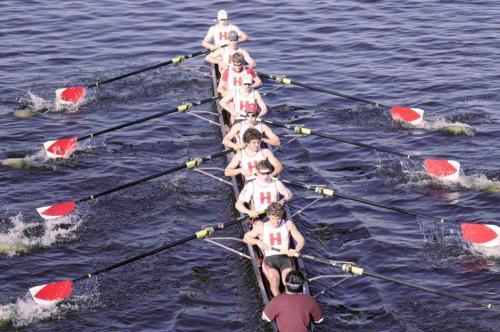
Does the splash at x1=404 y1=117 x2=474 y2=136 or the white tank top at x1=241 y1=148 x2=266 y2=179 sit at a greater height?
the white tank top at x1=241 y1=148 x2=266 y2=179

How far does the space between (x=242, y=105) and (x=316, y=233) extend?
12.4 ft

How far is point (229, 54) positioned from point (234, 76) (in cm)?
206

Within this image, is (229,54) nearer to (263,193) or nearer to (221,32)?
(221,32)

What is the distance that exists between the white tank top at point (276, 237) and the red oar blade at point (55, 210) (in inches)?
199

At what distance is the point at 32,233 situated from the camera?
18.5 meters

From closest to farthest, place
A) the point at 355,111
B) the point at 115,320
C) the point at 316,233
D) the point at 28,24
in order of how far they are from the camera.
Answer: the point at 115,320
the point at 316,233
the point at 355,111
the point at 28,24

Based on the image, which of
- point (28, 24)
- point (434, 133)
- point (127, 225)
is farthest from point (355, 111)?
point (28, 24)

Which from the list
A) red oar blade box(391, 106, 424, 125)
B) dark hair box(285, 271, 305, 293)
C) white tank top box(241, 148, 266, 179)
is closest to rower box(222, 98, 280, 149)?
white tank top box(241, 148, 266, 179)

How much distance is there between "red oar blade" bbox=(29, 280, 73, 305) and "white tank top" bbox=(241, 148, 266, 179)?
4.31 metres

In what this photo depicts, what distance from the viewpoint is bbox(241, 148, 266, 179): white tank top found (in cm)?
1752

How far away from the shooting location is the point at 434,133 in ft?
77.0

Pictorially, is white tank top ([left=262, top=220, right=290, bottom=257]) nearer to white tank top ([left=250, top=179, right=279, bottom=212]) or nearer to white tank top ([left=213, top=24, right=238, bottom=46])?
white tank top ([left=250, top=179, right=279, bottom=212])

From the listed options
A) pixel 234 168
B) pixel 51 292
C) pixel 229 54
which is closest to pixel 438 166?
pixel 234 168

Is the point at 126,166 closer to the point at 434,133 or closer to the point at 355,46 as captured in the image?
the point at 434,133
